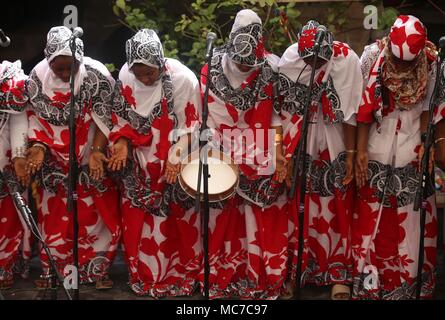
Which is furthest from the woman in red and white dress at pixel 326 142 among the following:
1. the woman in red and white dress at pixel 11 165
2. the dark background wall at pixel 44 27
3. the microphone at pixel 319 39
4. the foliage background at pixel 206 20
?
the dark background wall at pixel 44 27

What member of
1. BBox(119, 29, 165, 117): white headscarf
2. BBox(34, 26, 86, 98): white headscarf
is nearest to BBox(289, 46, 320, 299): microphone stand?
BBox(119, 29, 165, 117): white headscarf

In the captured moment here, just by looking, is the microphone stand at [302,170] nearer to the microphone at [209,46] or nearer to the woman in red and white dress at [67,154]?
the microphone at [209,46]

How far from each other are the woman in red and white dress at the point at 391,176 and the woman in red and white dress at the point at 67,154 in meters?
1.70

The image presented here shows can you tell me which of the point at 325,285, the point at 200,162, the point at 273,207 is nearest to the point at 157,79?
the point at 200,162

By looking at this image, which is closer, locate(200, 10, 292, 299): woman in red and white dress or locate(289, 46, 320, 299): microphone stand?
locate(289, 46, 320, 299): microphone stand

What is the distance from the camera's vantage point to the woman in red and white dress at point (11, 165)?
4.96 meters

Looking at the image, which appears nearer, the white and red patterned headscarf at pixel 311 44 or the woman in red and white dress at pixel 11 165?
the white and red patterned headscarf at pixel 311 44

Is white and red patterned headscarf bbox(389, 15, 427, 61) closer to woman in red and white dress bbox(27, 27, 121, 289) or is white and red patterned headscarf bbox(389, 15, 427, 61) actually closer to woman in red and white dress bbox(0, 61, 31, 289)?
woman in red and white dress bbox(27, 27, 121, 289)

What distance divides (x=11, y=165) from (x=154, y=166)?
1.00 m

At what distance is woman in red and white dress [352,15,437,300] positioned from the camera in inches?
182

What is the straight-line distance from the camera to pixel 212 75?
4.82m

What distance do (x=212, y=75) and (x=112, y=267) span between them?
1849mm

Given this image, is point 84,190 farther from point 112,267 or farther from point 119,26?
point 119,26

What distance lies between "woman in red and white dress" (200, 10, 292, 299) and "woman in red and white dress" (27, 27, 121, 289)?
74cm
